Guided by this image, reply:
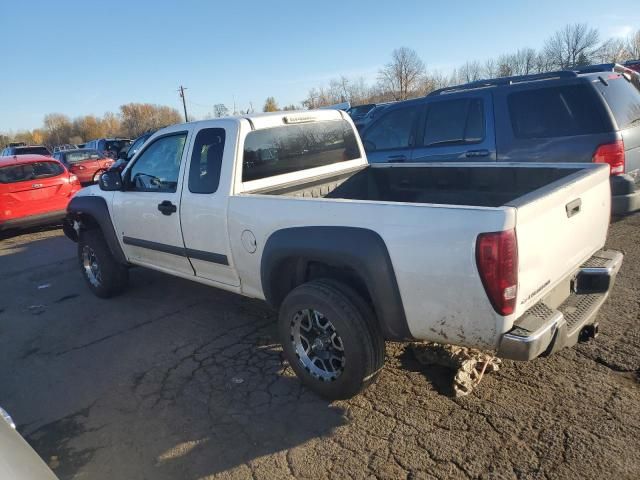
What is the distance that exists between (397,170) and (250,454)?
279 cm

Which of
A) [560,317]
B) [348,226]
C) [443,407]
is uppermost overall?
[348,226]

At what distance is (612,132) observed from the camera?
15.4ft

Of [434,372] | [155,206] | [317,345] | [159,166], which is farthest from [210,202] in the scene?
[434,372]

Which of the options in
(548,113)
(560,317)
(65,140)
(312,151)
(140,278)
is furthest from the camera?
(65,140)

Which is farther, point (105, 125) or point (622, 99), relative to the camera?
point (105, 125)

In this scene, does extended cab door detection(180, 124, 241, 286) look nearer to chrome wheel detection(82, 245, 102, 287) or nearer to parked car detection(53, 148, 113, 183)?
chrome wheel detection(82, 245, 102, 287)

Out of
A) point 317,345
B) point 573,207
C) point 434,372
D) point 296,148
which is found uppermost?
point 296,148

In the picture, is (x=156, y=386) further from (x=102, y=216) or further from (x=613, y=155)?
(x=613, y=155)

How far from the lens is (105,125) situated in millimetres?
99062

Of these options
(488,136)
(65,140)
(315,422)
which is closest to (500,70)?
(488,136)

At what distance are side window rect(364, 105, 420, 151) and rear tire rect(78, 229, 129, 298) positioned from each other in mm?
3711

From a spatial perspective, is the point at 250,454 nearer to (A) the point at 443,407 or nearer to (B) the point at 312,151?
(A) the point at 443,407

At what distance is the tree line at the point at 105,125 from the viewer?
9325 cm

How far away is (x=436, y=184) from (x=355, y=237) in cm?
172
